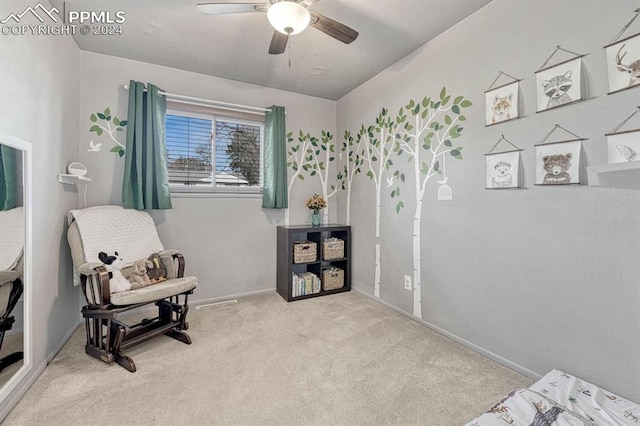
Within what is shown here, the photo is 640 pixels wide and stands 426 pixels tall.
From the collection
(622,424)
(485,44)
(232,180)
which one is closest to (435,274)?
(622,424)

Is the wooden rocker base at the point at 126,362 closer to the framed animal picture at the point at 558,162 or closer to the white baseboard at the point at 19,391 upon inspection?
the white baseboard at the point at 19,391


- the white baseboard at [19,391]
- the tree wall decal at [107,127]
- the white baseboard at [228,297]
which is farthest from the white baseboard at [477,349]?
the tree wall decal at [107,127]

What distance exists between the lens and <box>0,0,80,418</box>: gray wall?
1.55 metres

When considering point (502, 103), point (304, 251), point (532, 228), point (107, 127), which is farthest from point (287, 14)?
point (304, 251)

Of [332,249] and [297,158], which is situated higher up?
[297,158]

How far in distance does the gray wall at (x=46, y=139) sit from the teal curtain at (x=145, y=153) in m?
0.42

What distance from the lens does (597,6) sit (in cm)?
150

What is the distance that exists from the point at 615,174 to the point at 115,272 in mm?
2877

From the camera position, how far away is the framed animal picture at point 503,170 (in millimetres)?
1869

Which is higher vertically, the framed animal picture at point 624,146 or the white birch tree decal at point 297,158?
the white birch tree decal at point 297,158

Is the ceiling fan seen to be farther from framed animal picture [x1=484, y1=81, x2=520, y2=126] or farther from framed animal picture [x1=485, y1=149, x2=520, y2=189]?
framed animal picture [x1=485, y1=149, x2=520, y2=189]

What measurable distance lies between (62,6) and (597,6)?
11.1 ft

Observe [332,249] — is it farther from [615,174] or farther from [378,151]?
[615,174]

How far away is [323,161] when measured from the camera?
383cm
